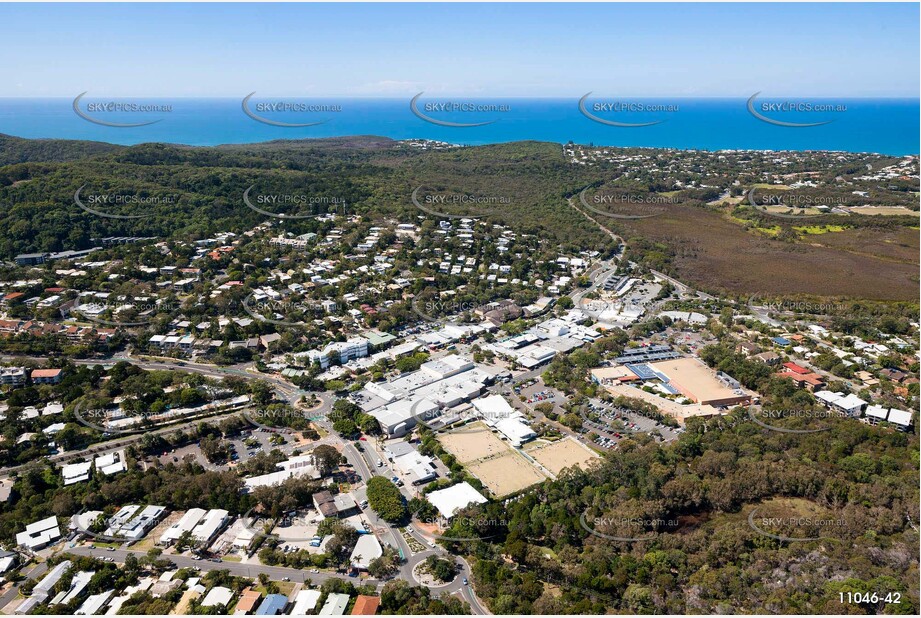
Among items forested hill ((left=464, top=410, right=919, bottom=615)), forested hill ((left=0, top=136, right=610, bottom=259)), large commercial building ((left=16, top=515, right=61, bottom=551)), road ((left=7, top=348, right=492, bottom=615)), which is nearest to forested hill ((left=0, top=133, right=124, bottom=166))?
forested hill ((left=0, top=136, right=610, bottom=259))

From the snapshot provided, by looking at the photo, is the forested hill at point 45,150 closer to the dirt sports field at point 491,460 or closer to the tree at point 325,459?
the tree at point 325,459

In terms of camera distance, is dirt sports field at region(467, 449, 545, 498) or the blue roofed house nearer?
the blue roofed house

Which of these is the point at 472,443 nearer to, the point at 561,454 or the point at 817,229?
the point at 561,454

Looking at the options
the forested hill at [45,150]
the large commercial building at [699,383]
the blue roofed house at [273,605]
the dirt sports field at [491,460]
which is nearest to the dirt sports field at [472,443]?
the dirt sports field at [491,460]

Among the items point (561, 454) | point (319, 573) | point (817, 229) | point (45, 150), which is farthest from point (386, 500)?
point (45, 150)

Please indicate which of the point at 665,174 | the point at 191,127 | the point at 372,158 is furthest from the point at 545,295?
the point at 191,127

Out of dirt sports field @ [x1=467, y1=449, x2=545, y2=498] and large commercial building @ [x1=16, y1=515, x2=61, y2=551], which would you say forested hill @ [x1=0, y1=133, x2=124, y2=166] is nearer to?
large commercial building @ [x1=16, y1=515, x2=61, y2=551]
